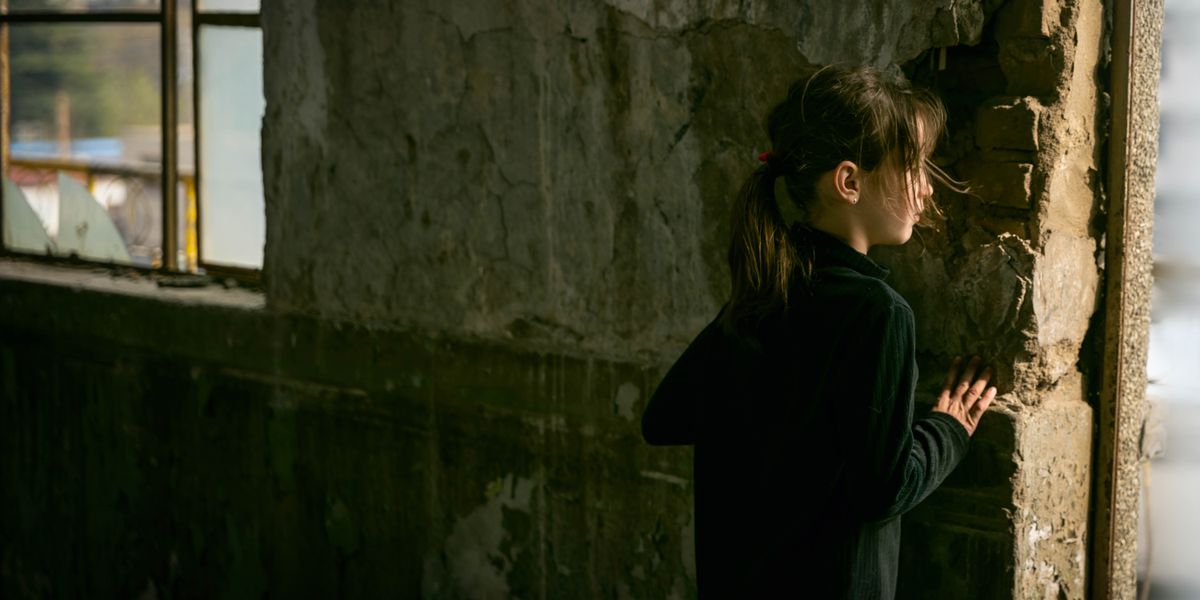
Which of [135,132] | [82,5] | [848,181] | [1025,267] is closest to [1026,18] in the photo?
[1025,267]

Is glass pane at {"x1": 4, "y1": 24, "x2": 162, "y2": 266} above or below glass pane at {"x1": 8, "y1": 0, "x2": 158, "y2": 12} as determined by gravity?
below

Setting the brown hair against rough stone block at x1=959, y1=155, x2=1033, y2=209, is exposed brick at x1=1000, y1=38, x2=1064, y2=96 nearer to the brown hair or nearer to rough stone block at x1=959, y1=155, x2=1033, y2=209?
rough stone block at x1=959, y1=155, x2=1033, y2=209

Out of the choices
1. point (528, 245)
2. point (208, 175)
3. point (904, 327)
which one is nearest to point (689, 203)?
point (528, 245)

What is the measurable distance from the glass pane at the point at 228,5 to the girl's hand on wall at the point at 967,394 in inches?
101

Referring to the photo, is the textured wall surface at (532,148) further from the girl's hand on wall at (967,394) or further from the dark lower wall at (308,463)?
the girl's hand on wall at (967,394)

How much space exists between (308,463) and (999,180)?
6.76 ft

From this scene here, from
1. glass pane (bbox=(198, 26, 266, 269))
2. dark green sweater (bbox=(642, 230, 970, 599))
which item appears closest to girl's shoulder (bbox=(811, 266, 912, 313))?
dark green sweater (bbox=(642, 230, 970, 599))

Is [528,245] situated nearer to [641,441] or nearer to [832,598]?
[641,441]

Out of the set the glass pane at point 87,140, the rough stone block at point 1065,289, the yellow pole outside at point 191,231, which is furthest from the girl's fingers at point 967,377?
the glass pane at point 87,140

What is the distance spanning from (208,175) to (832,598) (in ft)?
9.48

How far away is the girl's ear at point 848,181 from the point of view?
215 cm

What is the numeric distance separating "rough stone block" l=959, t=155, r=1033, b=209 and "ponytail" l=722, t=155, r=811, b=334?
498mm

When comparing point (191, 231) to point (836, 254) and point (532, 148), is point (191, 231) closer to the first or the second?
point (532, 148)

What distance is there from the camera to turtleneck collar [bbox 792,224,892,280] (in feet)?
7.13
